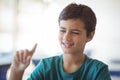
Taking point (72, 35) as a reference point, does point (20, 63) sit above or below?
below

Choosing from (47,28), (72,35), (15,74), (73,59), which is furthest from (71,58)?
(47,28)

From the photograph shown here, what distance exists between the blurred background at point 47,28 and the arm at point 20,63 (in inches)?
42.1

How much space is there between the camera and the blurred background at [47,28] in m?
1.95

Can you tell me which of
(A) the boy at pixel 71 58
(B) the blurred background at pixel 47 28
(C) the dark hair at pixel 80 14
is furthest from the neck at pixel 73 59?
(B) the blurred background at pixel 47 28

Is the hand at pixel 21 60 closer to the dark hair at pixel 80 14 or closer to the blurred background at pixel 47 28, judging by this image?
the dark hair at pixel 80 14

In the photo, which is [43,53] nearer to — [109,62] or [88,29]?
[109,62]

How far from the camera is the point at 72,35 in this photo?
2.83 feet

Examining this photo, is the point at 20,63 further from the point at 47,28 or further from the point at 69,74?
the point at 47,28

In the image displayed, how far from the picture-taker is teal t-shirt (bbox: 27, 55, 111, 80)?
895mm

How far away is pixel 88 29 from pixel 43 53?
1.15m

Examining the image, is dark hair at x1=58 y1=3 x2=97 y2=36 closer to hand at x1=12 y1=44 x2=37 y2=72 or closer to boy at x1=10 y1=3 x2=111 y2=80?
boy at x1=10 y1=3 x2=111 y2=80

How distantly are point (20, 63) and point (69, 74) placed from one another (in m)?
0.19

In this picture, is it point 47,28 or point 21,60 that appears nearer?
point 21,60

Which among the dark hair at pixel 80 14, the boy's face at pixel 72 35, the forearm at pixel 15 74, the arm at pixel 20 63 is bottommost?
the forearm at pixel 15 74
